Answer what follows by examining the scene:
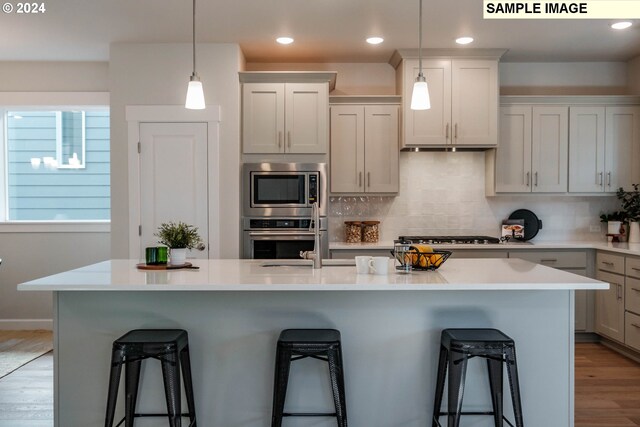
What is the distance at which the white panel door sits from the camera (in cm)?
480

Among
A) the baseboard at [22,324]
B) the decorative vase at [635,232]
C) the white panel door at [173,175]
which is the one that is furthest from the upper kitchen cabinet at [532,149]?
the baseboard at [22,324]

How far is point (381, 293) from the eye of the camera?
2857mm

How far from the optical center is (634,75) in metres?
5.34

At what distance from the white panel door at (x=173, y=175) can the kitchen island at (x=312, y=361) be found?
196 cm

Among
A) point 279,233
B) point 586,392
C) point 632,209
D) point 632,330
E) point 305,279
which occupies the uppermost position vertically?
point 632,209

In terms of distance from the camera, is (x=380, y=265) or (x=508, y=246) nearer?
(x=380, y=265)

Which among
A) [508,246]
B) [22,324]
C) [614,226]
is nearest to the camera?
[508,246]

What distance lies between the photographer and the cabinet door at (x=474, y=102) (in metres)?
5.00

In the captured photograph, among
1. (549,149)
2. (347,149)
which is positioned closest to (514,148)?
(549,149)

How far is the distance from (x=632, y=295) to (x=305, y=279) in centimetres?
306

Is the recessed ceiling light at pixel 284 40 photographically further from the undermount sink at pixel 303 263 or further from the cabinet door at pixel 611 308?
the cabinet door at pixel 611 308

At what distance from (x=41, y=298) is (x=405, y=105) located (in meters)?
4.04

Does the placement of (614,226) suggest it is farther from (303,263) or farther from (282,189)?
(303,263)

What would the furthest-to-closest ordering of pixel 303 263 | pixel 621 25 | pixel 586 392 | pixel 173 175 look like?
pixel 173 175
pixel 621 25
pixel 586 392
pixel 303 263
